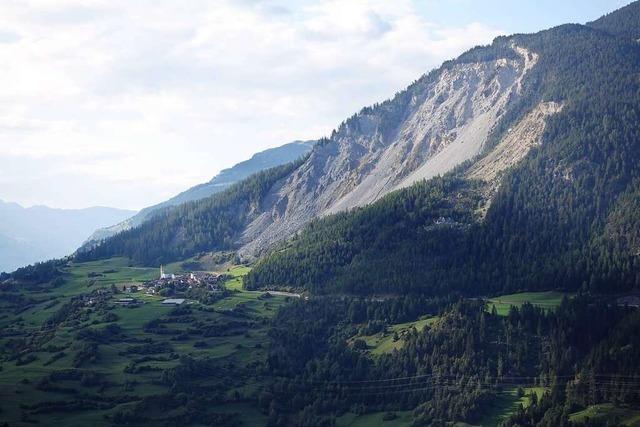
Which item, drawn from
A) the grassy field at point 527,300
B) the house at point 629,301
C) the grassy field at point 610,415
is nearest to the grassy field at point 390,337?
the grassy field at point 527,300

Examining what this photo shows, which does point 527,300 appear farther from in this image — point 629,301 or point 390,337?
point 390,337

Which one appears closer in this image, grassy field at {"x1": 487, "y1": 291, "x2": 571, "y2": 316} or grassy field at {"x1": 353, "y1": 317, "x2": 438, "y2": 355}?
grassy field at {"x1": 353, "y1": 317, "x2": 438, "y2": 355}

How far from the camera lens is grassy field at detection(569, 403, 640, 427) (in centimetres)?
12159

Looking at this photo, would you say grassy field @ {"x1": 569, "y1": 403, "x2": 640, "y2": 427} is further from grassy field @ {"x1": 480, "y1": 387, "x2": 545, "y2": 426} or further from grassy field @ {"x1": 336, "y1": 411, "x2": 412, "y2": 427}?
grassy field @ {"x1": 336, "y1": 411, "x2": 412, "y2": 427}

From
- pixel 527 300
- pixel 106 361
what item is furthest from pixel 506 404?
pixel 106 361

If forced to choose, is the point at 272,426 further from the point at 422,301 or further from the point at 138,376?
the point at 422,301

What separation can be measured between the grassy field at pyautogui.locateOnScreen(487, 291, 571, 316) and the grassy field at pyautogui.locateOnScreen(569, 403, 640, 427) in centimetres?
4717

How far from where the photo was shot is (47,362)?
169 meters

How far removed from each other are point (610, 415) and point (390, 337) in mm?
59208

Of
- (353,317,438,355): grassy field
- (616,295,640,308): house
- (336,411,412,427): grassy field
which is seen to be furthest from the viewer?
(616,295,640,308): house

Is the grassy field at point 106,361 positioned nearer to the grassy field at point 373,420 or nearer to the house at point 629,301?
the grassy field at point 373,420

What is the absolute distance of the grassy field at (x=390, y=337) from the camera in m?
170

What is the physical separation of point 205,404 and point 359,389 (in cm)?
2740

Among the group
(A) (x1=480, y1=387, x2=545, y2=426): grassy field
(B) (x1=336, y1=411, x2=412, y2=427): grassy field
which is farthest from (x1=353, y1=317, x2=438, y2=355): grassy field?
(A) (x1=480, y1=387, x2=545, y2=426): grassy field
